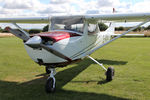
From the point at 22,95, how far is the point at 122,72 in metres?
4.23

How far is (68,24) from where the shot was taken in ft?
17.7

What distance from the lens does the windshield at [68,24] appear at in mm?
5371

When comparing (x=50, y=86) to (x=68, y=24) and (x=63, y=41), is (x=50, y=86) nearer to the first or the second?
(x=63, y=41)

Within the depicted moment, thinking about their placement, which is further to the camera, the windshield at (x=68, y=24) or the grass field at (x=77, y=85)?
the windshield at (x=68, y=24)

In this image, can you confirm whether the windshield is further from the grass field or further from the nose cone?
the grass field

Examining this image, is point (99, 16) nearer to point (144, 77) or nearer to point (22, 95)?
point (144, 77)

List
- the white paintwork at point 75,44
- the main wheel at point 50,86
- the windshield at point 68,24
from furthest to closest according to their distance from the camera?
1. the windshield at point 68,24
2. the main wheel at point 50,86
3. the white paintwork at point 75,44

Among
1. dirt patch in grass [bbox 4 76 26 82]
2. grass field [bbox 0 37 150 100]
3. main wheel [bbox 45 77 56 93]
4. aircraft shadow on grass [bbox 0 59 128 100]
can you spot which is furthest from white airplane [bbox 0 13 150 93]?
dirt patch in grass [bbox 4 76 26 82]

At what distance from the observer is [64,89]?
509 cm

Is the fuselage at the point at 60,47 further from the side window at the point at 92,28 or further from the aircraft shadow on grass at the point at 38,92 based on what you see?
the aircraft shadow on grass at the point at 38,92

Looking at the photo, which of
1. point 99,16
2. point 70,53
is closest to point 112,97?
point 70,53

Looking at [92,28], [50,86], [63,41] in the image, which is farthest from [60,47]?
[92,28]

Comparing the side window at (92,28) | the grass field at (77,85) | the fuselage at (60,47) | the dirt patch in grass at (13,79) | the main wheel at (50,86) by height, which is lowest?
the dirt patch in grass at (13,79)

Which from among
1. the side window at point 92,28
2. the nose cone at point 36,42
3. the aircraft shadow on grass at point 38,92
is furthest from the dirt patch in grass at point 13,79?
the side window at point 92,28
